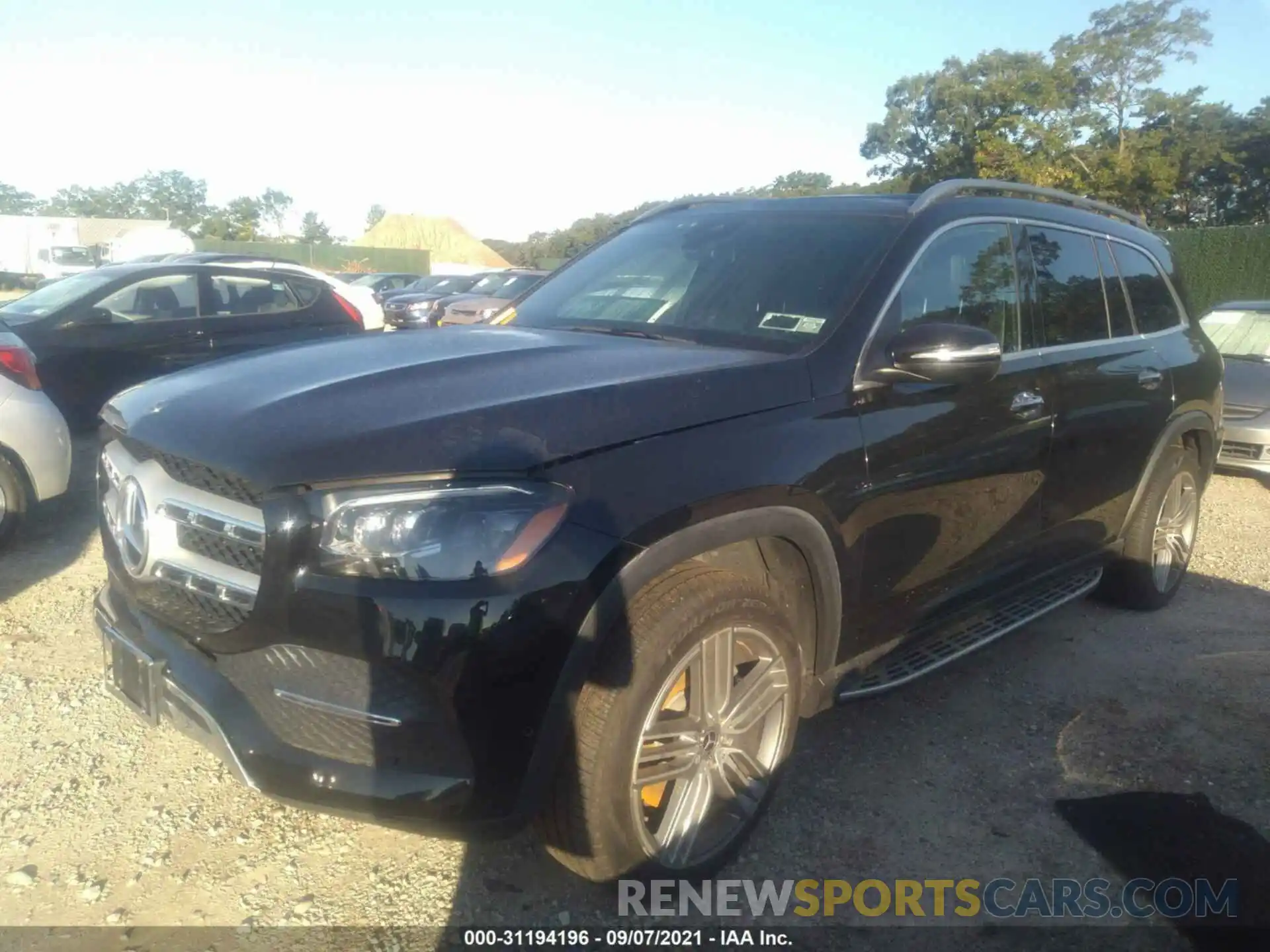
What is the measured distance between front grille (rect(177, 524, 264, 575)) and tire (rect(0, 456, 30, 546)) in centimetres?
347

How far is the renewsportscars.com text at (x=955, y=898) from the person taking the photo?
2.66 m

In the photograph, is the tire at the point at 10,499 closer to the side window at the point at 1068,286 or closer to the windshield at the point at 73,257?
the side window at the point at 1068,286

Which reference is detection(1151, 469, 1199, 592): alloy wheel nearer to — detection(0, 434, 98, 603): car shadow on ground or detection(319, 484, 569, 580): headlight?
detection(319, 484, 569, 580): headlight

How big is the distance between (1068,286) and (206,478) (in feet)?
10.8

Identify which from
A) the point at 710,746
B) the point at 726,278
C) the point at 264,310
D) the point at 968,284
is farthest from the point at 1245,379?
the point at 264,310

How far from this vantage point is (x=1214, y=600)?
5223 millimetres

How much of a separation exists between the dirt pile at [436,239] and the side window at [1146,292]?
2837 inches

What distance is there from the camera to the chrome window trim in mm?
2960

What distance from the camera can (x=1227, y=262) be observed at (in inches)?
818

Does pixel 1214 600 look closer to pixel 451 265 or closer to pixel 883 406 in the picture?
pixel 883 406

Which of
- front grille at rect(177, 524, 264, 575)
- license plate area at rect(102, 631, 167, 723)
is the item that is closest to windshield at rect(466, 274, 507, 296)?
license plate area at rect(102, 631, 167, 723)

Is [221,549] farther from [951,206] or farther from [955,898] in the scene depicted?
[951,206]

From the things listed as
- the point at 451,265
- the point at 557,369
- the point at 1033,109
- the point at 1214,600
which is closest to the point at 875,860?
the point at 557,369

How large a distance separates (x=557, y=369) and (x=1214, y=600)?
426 centimetres
